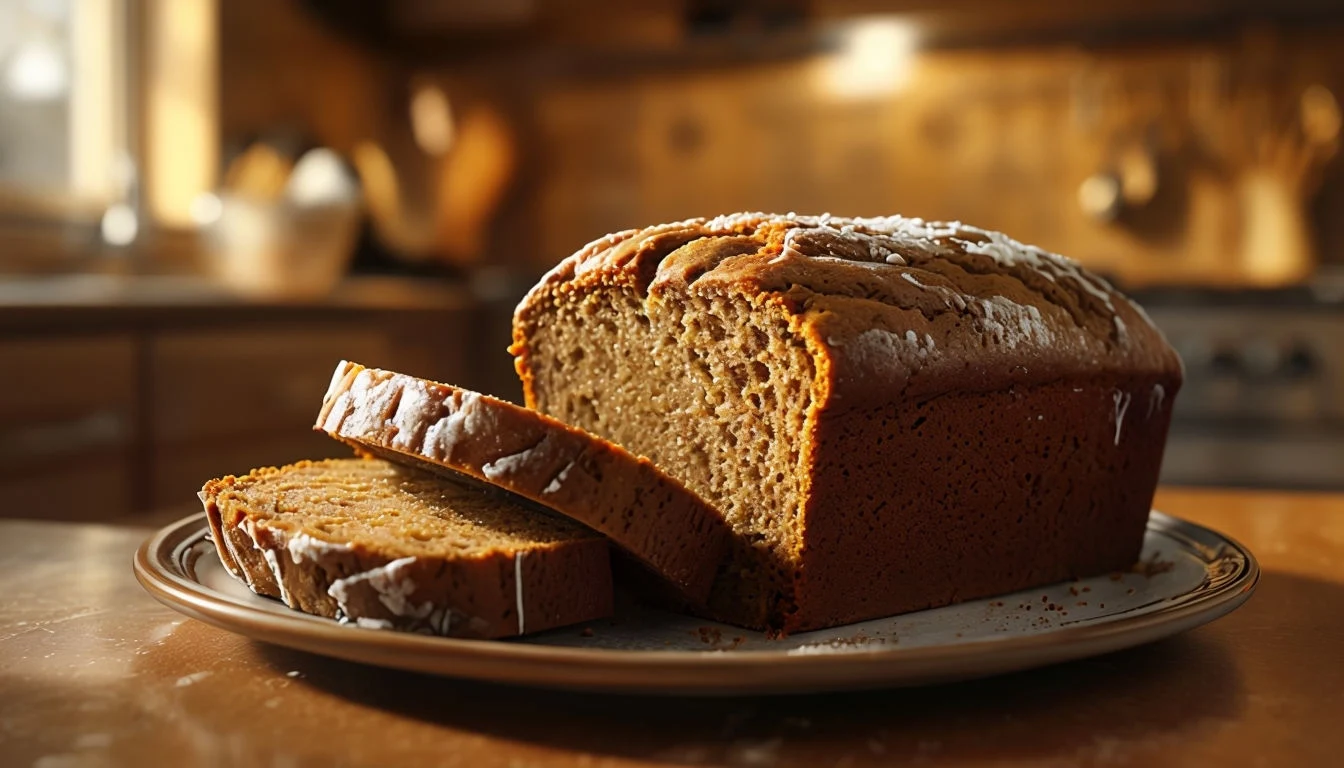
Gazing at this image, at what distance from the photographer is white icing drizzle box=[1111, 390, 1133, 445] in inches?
60.3

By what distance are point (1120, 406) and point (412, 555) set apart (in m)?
0.94

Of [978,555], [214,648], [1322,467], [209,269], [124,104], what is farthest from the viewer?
[209,269]

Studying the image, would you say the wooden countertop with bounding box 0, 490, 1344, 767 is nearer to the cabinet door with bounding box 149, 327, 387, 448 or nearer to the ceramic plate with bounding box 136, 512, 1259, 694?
the ceramic plate with bounding box 136, 512, 1259, 694

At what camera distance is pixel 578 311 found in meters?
1.39

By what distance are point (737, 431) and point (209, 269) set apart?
3.91m

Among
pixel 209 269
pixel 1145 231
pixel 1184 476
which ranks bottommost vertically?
pixel 1184 476

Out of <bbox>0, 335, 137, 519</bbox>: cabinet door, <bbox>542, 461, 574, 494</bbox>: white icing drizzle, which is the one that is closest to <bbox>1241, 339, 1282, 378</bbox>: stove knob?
<bbox>0, 335, 137, 519</bbox>: cabinet door

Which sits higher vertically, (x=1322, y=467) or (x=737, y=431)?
(x=737, y=431)

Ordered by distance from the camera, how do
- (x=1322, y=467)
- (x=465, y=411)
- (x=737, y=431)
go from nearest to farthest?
(x=465, y=411), (x=737, y=431), (x=1322, y=467)

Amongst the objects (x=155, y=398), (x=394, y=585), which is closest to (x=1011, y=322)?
(x=394, y=585)

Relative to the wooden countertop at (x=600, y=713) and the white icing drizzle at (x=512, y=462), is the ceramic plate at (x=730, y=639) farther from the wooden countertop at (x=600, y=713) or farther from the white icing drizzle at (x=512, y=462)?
the white icing drizzle at (x=512, y=462)

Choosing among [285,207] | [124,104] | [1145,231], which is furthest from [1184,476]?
[124,104]

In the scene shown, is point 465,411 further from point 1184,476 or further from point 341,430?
point 1184,476

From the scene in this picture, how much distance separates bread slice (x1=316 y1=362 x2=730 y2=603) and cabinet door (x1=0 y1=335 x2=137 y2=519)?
1.91m
